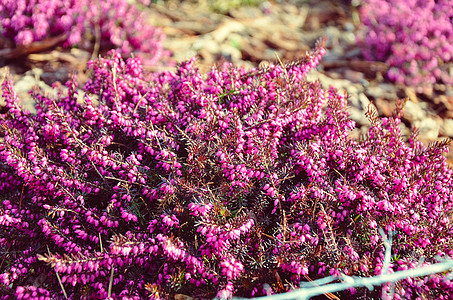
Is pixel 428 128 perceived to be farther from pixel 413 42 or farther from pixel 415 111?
pixel 413 42

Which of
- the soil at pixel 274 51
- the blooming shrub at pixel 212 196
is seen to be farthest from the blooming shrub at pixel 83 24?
the blooming shrub at pixel 212 196

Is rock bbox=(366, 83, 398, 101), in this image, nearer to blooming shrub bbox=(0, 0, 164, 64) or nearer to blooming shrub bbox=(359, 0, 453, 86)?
blooming shrub bbox=(359, 0, 453, 86)

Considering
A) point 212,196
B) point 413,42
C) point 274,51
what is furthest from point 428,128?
point 212,196

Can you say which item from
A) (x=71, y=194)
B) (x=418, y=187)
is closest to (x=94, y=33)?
(x=71, y=194)

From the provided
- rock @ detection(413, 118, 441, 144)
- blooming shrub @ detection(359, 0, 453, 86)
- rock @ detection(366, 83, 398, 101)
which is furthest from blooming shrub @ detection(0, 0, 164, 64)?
rock @ detection(413, 118, 441, 144)

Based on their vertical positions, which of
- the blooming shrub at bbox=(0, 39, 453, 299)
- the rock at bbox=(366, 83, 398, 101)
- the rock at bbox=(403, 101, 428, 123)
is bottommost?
the rock at bbox=(403, 101, 428, 123)

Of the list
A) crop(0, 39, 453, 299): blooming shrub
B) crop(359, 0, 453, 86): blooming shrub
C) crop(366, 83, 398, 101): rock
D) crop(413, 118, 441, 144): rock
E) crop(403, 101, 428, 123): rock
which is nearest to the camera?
crop(0, 39, 453, 299): blooming shrub
